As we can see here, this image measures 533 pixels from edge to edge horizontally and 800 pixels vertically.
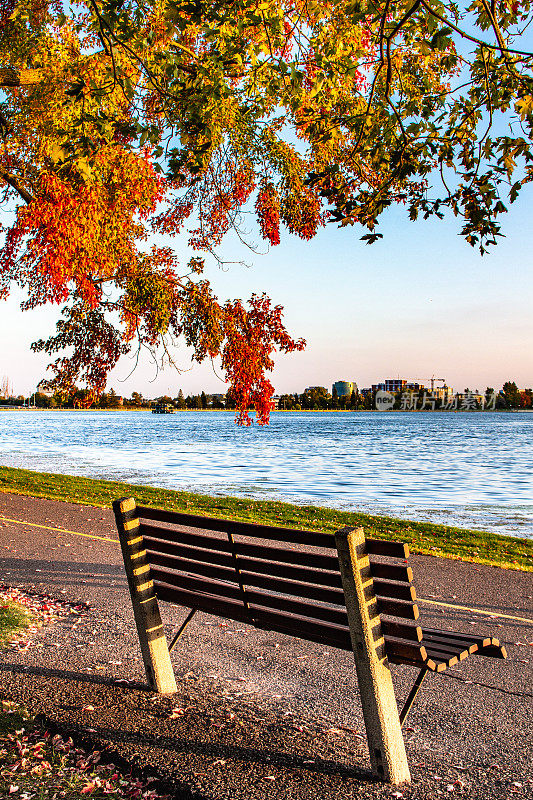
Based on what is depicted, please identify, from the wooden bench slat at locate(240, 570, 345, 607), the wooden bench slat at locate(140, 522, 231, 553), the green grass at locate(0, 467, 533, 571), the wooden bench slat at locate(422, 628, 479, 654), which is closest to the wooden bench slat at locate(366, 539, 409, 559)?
the wooden bench slat at locate(240, 570, 345, 607)

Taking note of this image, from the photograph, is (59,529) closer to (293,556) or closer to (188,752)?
(188,752)

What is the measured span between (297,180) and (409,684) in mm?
7824

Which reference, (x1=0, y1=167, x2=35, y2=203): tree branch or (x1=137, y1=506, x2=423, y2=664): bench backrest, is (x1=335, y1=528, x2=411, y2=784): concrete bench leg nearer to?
(x1=137, y1=506, x2=423, y2=664): bench backrest

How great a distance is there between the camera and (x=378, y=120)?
7.52 m

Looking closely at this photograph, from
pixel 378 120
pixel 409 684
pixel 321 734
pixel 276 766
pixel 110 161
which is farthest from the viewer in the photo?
pixel 110 161

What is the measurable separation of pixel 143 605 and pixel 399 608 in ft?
6.39

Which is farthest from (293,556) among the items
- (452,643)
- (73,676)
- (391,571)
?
(73,676)

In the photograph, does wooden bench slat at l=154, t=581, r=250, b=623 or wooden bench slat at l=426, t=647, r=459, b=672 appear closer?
wooden bench slat at l=426, t=647, r=459, b=672

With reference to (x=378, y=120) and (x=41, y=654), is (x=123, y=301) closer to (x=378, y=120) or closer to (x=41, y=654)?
(x=378, y=120)

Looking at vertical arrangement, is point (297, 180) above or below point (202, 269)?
above

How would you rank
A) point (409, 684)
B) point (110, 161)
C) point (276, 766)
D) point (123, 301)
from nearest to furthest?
1. point (276, 766)
2. point (409, 684)
3. point (110, 161)
4. point (123, 301)

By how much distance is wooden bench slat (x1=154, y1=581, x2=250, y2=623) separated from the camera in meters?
4.41

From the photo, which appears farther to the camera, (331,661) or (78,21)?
(78,21)

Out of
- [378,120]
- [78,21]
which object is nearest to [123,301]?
[78,21]
